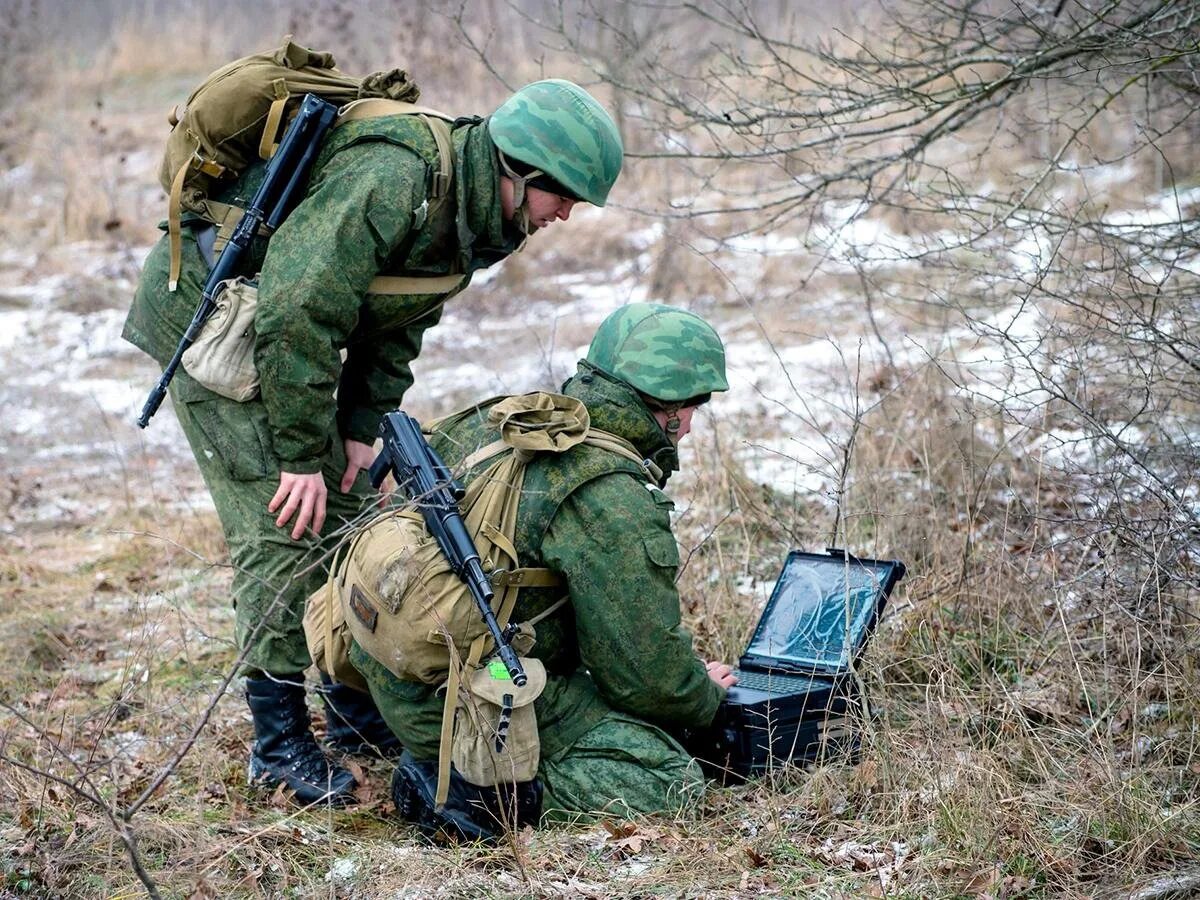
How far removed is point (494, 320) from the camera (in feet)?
36.5

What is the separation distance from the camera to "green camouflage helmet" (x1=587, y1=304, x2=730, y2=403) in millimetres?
3443

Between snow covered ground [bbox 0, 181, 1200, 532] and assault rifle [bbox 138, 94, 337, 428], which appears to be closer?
assault rifle [bbox 138, 94, 337, 428]

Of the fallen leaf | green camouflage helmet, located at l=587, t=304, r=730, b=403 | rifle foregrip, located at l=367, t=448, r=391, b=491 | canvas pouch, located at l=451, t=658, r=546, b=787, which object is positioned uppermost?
green camouflage helmet, located at l=587, t=304, r=730, b=403

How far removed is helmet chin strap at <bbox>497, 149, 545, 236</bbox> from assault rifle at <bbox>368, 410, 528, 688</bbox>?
0.71 meters

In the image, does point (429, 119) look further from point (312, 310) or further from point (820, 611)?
point (820, 611)

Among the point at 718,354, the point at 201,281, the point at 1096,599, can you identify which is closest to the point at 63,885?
the point at 201,281

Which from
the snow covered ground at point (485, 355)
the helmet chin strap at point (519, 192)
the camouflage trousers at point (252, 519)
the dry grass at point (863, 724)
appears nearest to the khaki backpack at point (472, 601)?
the dry grass at point (863, 724)

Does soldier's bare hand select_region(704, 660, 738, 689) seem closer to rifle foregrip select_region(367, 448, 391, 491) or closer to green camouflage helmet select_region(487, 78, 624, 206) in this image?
rifle foregrip select_region(367, 448, 391, 491)

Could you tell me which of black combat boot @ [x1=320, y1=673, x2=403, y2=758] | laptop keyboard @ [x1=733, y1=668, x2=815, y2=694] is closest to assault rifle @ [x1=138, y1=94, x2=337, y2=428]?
black combat boot @ [x1=320, y1=673, x2=403, y2=758]

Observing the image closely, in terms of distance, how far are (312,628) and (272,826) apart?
561 millimetres

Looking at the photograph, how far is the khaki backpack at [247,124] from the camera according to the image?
361 cm

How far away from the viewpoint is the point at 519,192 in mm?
3662

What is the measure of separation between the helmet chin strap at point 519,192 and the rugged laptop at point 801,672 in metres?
1.31

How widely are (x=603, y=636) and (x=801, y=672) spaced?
72 centimetres
